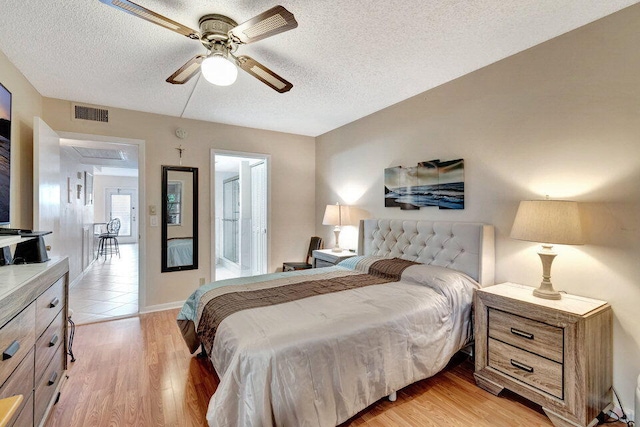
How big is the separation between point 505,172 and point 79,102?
170 inches

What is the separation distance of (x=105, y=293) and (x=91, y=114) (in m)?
2.63

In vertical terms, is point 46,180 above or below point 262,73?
below

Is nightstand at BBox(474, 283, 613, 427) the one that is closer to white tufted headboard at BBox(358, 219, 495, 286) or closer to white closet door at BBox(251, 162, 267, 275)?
white tufted headboard at BBox(358, 219, 495, 286)

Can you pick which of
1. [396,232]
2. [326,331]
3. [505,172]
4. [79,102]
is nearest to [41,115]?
[79,102]

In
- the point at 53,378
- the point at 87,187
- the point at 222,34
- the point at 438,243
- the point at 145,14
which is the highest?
the point at 222,34

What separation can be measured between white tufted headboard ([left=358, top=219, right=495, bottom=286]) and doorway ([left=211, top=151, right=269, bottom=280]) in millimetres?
1866

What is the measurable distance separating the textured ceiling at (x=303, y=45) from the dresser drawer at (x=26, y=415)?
2.09 metres

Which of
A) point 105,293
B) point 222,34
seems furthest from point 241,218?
point 222,34

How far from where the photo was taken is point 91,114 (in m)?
3.31

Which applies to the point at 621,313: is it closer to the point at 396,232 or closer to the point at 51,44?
the point at 396,232

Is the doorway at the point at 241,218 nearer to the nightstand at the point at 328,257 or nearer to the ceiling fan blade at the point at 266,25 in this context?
the nightstand at the point at 328,257

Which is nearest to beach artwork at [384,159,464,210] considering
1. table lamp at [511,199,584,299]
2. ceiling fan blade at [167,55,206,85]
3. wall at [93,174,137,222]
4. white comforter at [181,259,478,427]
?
table lamp at [511,199,584,299]

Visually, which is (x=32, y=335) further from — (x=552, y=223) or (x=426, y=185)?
(x=426, y=185)

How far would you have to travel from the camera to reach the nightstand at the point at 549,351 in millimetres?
1640
